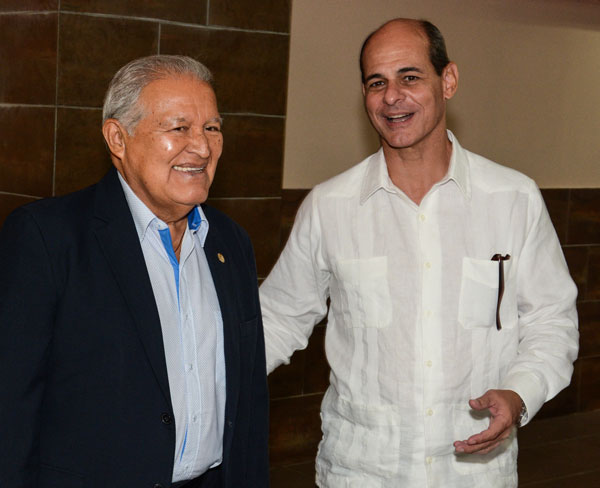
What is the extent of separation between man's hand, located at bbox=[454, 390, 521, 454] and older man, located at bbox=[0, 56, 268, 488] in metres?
0.55

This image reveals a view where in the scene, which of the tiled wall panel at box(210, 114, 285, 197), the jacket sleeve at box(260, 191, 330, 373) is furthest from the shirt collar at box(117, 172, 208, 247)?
the tiled wall panel at box(210, 114, 285, 197)

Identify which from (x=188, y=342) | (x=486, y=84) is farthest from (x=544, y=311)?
(x=486, y=84)

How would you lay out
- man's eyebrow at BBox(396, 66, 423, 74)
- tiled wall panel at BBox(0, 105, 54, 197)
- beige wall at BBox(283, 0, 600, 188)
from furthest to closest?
beige wall at BBox(283, 0, 600, 188) → tiled wall panel at BBox(0, 105, 54, 197) → man's eyebrow at BBox(396, 66, 423, 74)

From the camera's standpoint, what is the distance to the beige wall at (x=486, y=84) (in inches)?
203

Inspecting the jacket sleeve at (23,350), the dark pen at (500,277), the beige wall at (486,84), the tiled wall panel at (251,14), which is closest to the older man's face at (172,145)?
the jacket sleeve at (23,350)

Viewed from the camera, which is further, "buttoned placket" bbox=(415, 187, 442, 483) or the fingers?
"buttoned placket" bbox=(415, 187, 442, 483)

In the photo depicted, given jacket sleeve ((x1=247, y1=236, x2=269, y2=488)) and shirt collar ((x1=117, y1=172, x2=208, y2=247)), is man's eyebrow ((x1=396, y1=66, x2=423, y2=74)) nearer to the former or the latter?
jacket sleeve ((x1=247, y1=236, x2=269, y2=488))

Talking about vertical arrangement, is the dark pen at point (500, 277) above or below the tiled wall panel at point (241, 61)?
Answer: below

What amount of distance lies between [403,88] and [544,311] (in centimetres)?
74

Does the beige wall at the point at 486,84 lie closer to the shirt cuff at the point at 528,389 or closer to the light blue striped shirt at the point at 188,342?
the shirt cuff at the point at 528,389

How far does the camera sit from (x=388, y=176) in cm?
268

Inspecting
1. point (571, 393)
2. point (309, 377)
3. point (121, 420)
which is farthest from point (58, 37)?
point (571, 393)

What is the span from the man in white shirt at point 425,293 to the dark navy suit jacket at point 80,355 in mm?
764

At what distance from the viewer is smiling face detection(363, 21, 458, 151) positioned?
8.43ft
